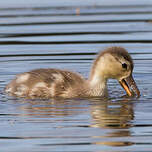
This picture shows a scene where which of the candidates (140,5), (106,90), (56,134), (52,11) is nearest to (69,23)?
(52,11)

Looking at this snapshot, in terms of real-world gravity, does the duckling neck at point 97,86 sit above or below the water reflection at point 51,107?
above

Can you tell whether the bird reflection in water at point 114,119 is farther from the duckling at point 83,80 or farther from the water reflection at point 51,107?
the duckling at point 83,80

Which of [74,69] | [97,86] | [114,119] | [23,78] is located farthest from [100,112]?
[74,69]

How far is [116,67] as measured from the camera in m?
9.92

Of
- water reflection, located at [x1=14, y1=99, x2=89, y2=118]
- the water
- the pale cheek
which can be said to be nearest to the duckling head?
the water

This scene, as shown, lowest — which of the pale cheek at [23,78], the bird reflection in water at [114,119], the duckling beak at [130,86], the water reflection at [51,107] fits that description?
the bird reflection in water at [114,119]

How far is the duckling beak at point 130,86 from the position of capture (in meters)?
9.95

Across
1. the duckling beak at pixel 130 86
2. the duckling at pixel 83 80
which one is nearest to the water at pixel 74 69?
the duckling beak at pixel 130 86

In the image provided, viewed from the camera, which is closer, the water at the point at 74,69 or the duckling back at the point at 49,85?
the water at the point at 74,69

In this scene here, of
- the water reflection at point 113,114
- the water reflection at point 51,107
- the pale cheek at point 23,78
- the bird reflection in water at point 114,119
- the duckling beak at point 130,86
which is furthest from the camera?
the pale cheek at point 23,78

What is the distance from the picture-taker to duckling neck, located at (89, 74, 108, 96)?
394 inches

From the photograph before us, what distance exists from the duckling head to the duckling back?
29 cm

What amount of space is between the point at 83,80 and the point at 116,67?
1.80 ft

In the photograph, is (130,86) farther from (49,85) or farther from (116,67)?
(49,85)
